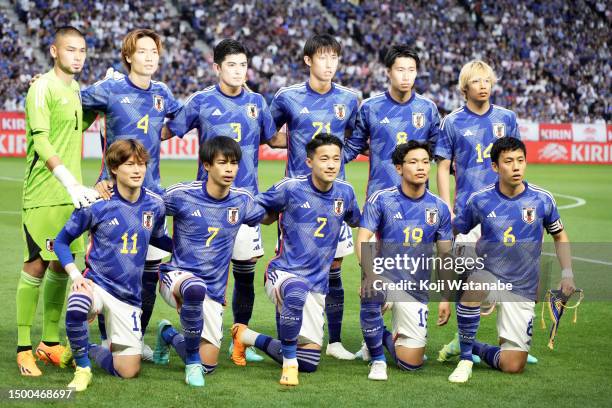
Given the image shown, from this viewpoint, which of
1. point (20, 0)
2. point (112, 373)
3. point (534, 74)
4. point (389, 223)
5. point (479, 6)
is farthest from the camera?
point (479, 6)

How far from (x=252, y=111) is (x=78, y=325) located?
7.53 feet

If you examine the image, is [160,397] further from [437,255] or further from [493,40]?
[493,40]

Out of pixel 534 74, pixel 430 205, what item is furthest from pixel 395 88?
pixel 534 74

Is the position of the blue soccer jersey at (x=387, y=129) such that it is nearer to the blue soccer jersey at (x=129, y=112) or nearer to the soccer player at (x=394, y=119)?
the soccer player at (x=394, y=119)

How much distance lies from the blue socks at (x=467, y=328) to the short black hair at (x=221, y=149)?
6.30 ft

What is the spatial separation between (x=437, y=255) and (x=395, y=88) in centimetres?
142

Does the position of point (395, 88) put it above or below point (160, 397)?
above

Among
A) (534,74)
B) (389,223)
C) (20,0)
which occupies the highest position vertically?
(20,0)

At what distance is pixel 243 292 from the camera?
7.27m

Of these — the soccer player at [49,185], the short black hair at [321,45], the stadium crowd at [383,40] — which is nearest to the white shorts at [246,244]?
the soccer player at [49,185]

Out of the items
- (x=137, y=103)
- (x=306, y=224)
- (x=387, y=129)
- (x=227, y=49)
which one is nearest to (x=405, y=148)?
(x=387, y=129)

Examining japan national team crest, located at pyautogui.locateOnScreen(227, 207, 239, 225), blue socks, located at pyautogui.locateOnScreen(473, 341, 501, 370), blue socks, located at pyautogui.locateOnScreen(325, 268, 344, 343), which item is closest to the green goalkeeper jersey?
japan national team crest, located at pyautogui.locateOnScreen(227, 207, 239, 225)

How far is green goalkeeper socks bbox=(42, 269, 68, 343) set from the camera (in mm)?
6680

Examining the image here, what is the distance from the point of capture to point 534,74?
120 ft
